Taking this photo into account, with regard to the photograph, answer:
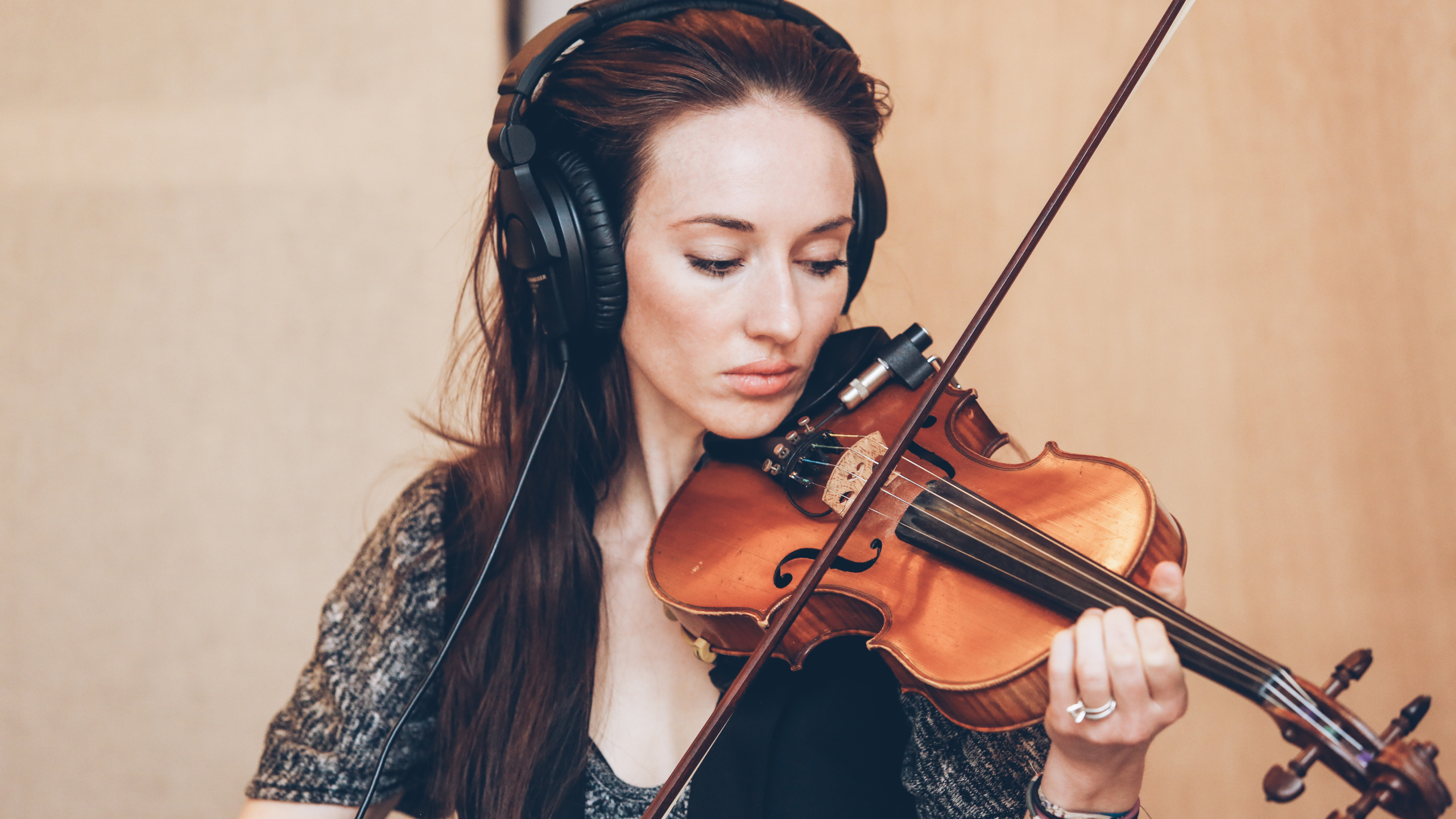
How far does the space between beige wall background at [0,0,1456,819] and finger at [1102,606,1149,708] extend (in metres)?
0.84

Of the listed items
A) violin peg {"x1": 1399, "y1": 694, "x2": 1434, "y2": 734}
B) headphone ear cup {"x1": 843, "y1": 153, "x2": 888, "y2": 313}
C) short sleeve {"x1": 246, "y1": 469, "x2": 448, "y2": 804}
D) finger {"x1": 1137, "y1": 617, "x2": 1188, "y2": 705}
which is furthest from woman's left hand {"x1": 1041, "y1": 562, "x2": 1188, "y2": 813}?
short sleeve {"x1": 246, "y1": 469, "x2": 448, "y2": 804}

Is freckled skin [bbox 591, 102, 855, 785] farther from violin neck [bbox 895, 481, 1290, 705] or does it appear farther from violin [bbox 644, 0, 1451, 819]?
violin neck [bbox 895, 481, 1290, 705]

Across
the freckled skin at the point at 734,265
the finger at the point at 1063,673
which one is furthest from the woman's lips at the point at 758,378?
the finger at the point at 1063,673

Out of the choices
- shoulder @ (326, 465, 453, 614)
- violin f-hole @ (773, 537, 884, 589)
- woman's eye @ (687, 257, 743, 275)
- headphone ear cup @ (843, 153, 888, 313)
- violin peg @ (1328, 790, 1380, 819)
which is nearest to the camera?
violin peg @ (1328, 790, 1380, 819)

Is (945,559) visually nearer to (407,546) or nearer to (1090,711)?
(1090,711)

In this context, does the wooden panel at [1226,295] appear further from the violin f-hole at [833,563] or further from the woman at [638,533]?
the violin f-hole at [833,563]

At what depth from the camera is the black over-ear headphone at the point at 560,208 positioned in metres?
0.87

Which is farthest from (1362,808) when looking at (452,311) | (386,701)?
(452,311)

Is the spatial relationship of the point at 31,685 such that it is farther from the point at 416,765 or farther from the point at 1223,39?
the point at 1223,39

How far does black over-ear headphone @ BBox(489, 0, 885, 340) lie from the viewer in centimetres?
87

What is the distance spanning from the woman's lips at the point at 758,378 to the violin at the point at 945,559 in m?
0.05

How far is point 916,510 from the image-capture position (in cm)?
76

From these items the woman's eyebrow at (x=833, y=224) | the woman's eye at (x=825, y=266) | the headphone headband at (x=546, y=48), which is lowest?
the woman's eye at (x=825, y=266)

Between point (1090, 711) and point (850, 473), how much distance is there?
31 centimetres
